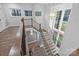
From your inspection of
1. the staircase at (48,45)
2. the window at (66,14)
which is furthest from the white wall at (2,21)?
the window at (66,14)

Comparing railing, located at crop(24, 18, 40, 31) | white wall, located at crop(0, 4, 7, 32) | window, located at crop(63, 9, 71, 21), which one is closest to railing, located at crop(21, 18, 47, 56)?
railing, located at crop(24, 18, 40, 31)

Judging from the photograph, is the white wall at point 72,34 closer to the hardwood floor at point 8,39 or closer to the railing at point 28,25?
the railing at point 28,25

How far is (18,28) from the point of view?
1501 mm

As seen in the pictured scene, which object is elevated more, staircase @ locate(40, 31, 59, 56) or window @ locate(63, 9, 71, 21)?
window @ locate(63, 9, 71, 21)

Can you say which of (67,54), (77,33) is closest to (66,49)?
(67,54)

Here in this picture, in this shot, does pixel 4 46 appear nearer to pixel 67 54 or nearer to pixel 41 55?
pixel 41 55

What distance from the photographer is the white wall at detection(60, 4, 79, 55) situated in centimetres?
147

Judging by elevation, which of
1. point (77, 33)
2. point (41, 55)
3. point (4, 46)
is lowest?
point (41, 55)

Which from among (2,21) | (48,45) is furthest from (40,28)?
(2,21)

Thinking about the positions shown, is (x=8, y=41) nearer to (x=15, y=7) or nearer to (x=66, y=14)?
(x=15, y=7)

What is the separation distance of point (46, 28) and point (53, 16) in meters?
0.18

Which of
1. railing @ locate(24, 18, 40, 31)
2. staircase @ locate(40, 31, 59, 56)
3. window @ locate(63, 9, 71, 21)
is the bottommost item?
staircase @ locate(40, 31, 59, 56)

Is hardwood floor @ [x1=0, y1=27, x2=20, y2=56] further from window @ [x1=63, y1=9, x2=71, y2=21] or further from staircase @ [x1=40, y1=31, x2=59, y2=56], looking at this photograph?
window @ [x1=63, y1=9, x2=71, y2=21]

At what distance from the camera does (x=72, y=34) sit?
4.91 ft
